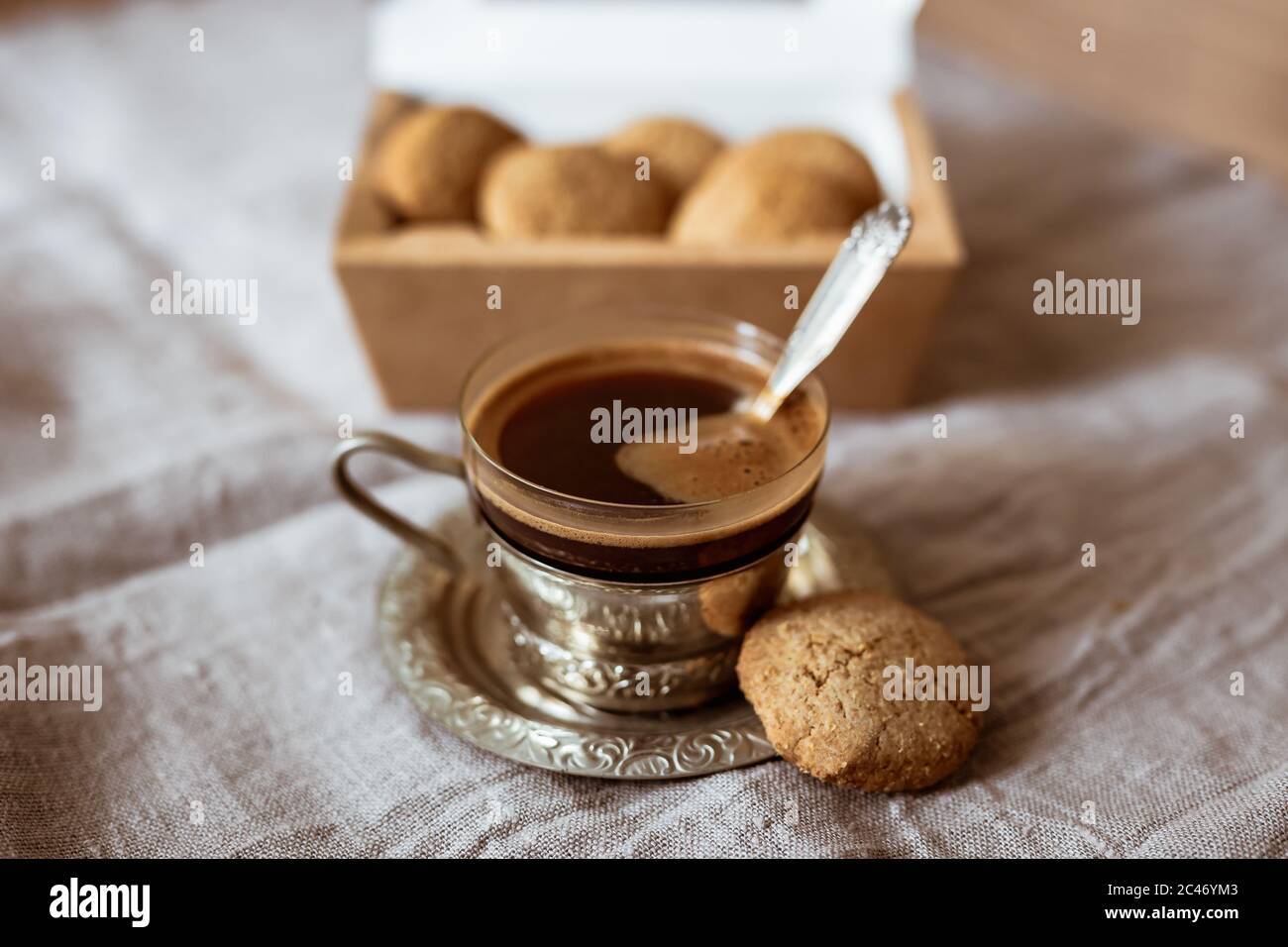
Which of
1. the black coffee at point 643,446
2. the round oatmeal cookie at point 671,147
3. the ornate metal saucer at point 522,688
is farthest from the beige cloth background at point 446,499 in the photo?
the round oatmeal cookie at point 671,147

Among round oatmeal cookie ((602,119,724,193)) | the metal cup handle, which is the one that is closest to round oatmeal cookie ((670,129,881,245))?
round oatmeal cookie ((602,119,724,193))

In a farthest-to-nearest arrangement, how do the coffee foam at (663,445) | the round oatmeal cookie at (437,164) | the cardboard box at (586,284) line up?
the round oatmeal cookie at (437,164) → the cardboard box at (586,284) → the coffee foam at (663,445)

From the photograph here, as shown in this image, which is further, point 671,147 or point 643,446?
point 671,147

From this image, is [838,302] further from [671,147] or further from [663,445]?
[671,147]

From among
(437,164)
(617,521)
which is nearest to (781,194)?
(437,164)

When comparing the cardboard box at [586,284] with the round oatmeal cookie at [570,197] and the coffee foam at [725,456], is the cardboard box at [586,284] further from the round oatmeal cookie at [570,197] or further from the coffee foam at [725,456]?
the coffee foam at [725,456]

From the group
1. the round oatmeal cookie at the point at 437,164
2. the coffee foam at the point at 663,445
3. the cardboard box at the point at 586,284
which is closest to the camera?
the coffee foam at the point at 663,445

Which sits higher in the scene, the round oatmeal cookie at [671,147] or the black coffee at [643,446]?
the round oatmeal cookie at [671,147]

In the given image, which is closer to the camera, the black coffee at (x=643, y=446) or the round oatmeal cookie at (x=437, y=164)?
the black coffee at (x=643, y=446)
